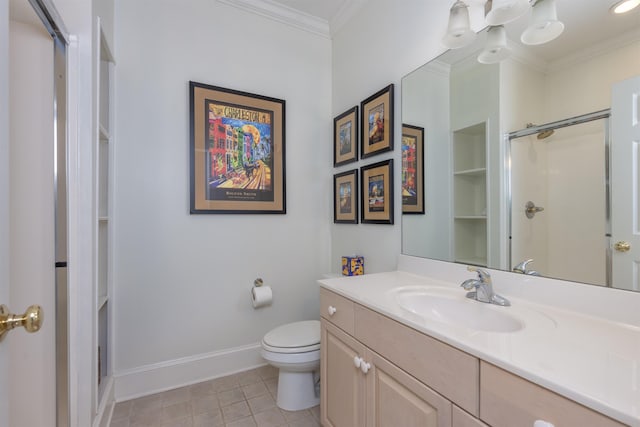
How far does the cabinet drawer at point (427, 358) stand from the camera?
2.35 feet

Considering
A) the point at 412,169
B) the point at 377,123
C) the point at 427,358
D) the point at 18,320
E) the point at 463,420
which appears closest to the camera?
the point at 18,320

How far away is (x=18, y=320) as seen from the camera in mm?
603

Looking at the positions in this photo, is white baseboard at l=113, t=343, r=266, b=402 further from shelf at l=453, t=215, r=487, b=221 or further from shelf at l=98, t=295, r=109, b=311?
shelf at l=453, t=215, r=487, b=221

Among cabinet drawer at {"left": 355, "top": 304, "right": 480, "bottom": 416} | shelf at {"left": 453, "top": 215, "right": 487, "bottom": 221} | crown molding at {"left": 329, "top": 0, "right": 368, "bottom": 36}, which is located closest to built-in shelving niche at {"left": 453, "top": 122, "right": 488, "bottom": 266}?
shelf at {"left": 453, "top": 215, "right": 487, "bottom": 221}

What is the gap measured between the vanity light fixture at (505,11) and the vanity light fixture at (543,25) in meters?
0.04

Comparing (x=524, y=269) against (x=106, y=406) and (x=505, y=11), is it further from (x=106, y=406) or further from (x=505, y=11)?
(x=106, y=406)

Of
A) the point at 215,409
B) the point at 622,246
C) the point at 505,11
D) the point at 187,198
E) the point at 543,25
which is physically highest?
the point at 505,11

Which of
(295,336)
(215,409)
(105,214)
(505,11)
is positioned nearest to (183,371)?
(215,409)

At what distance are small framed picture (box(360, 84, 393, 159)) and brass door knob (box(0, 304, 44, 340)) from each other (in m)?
1.67

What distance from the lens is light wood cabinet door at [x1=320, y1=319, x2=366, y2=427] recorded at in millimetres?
1157

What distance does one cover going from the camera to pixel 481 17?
1.29 metres

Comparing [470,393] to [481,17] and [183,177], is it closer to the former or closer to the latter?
[481,17]

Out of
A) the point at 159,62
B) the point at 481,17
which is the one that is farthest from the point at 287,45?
the point at 481,17

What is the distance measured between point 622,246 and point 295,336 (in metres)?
1.51
